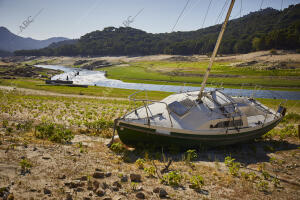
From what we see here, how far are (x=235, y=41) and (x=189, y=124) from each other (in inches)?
4137

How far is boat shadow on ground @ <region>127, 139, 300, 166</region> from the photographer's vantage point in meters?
9.65

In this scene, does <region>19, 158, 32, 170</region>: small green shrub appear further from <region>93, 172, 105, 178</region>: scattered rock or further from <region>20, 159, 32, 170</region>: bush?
<region>93, 172, 105, 178</region>: scattered rock

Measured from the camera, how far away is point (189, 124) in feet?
33.8

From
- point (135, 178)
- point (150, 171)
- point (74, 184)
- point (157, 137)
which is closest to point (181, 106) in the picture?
point (157, 137)

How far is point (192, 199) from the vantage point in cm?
598

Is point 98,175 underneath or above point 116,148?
above

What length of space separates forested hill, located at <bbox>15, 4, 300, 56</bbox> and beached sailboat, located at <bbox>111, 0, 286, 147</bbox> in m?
9.17

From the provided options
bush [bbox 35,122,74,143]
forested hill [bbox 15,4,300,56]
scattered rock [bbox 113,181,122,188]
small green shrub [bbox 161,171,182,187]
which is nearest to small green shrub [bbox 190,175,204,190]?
small green shrub [bbox 161,171,182,187]

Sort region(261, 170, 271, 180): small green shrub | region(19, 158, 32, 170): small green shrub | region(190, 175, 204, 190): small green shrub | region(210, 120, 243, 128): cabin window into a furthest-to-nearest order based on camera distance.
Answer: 1. region(210, 120, 243, 128): cabin window
2. region(261, 170, 271, 180): small green shrub
3. region(190, 175, 204, 190): small green shrub
4. region(19, 158, 32, 170): small green shrub

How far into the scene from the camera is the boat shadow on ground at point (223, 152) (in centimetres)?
965

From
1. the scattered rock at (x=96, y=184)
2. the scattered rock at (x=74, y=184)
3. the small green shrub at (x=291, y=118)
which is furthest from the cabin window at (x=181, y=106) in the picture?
the small green shrub at (x=291, y=118)

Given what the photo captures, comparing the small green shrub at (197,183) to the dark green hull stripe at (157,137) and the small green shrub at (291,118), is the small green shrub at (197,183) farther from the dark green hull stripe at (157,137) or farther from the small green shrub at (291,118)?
the small green shrub at (291,118)

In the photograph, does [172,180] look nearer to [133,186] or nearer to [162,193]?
[162,193]

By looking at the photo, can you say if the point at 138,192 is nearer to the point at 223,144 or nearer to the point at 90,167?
the point at 90,167
